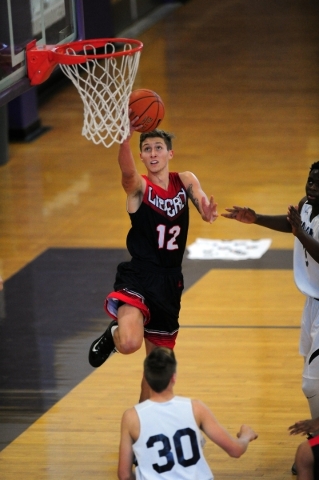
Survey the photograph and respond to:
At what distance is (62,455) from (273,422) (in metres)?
1.39

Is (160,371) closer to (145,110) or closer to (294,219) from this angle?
(294,219)

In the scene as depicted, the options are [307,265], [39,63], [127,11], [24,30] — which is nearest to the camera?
[307,265]

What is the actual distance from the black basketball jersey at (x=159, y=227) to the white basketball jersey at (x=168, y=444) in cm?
176

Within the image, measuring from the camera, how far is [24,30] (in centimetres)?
805

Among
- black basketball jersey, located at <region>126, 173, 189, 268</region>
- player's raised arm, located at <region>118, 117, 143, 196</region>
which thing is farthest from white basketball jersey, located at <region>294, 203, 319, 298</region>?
player's raised arm, located at <region>118, 117, 143, 196</region>

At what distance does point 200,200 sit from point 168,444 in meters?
2.05

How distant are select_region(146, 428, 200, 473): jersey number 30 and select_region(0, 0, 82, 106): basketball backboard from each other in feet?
11.0

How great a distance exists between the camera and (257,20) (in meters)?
22.3

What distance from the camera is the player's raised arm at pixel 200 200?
6.30 m

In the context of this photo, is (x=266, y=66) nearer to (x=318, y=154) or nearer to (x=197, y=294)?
(x=318, y=154)

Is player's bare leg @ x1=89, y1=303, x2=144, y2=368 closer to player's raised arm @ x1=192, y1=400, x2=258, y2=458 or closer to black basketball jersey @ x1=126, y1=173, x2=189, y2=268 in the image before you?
black basketball jersey @ x1=126, y1=173, x2=189, y2=268

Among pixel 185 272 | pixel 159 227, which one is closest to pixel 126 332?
pixel 159 227

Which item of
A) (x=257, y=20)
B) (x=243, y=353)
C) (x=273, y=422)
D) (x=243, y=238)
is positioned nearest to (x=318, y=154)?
(x=243, y=238)

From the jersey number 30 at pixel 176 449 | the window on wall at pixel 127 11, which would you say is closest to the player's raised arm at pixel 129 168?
the jersey number 30 at pixel 176 449
